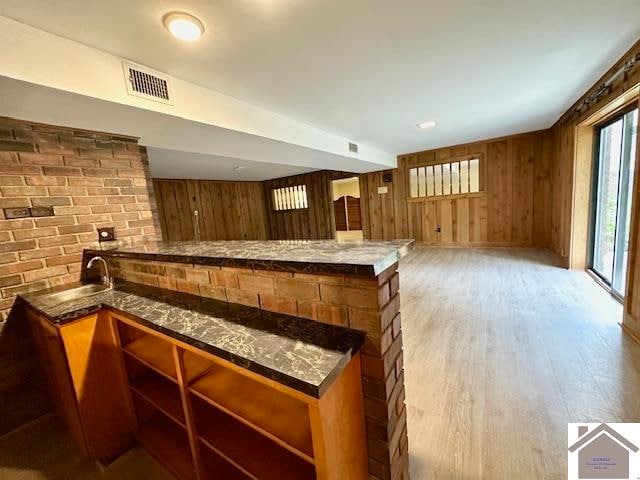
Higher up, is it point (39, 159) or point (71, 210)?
point (39, 159)

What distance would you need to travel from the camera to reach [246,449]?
1122 millimetres

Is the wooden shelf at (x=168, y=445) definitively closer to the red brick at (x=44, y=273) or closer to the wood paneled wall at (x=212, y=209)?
the red brick at (x=44, y=273)

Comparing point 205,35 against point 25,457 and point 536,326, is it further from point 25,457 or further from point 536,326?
point 536,326

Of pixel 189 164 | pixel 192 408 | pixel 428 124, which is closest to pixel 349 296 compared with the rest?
pixel 192 408

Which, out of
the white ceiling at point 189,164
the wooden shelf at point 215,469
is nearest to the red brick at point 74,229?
the wooden shelf at point 215,469

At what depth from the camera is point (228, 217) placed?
7.93 m

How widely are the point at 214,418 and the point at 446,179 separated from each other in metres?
6.21

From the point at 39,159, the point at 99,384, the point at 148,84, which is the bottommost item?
the point at 99,384

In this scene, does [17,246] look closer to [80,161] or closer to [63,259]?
[63,259]

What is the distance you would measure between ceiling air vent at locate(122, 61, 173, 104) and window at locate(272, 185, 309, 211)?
6114 millimetres

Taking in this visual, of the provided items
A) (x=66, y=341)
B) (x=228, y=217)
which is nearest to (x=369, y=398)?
(x=66, y=341)

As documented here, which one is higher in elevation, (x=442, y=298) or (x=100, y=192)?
(x=100, y=192)

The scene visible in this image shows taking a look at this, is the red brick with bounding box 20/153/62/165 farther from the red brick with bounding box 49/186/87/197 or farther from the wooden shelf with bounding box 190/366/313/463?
the wooden shelf with bounding box 190/366/313/463

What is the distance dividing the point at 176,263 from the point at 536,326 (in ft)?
9.69
